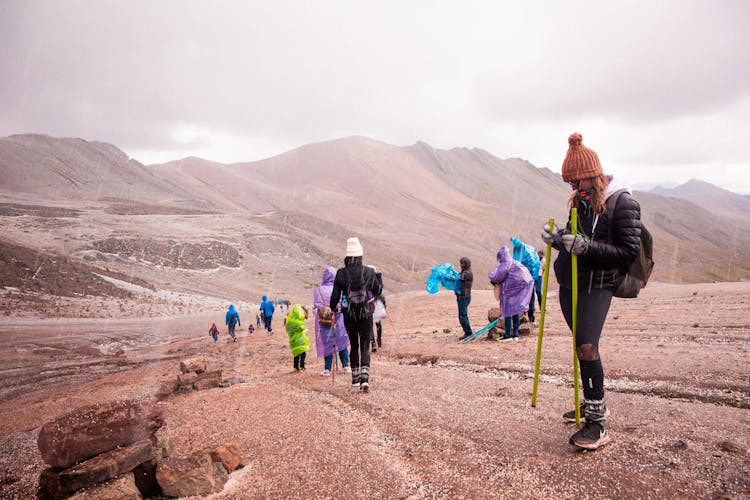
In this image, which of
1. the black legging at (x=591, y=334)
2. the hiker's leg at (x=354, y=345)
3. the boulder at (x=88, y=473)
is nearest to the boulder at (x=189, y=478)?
the boulder at (x=88, y=473)

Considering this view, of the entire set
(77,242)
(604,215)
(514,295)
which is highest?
(77,242)

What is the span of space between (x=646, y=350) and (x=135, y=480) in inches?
307

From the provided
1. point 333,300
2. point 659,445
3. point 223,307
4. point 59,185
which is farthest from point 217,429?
point 59,185

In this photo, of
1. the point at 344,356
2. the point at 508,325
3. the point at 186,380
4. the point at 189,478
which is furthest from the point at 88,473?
the point at 508,325

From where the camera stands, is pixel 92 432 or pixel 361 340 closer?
pixel 92 432

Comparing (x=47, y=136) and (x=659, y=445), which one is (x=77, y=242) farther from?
(x=47, y=136)

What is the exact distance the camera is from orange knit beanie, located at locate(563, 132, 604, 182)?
12.0 ft

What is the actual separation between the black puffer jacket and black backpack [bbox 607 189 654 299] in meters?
0.03

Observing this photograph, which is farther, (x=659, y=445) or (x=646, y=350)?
(x=646, y=350)

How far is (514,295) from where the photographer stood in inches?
401

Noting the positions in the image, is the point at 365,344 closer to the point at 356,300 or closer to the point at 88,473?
the point at 356,300

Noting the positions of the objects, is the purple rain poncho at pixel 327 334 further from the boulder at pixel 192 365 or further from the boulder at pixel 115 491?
the boulder at pixel 115 491

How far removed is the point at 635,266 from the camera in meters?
3.60

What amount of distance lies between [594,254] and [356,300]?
3732 mm
